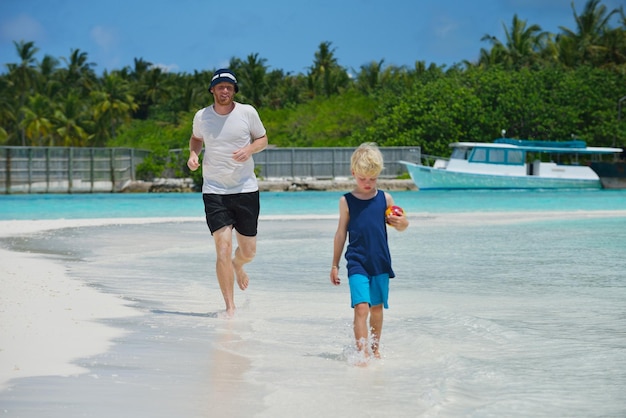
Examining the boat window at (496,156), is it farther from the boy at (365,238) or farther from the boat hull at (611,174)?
the boy at (365,238)

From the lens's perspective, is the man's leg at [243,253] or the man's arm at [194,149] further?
the man's leg at [243,253]

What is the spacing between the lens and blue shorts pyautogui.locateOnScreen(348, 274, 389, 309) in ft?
17.8

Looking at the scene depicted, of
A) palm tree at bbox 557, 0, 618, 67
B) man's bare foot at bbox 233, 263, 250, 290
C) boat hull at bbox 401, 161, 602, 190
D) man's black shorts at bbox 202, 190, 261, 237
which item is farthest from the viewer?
palm tree at bbox 557, 0, 618, 67

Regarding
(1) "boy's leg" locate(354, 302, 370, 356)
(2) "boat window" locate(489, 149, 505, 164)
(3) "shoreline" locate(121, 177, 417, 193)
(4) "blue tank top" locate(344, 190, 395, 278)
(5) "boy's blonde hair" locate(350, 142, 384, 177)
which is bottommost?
(3) "shoreline" locate(121, 177, 417, 193)

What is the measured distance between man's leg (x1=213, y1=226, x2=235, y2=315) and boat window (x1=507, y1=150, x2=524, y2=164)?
4118 cm

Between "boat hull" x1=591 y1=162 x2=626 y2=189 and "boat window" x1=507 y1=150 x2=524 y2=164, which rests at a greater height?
"boat window" x1=507 y1=150 x2=524 y2=164

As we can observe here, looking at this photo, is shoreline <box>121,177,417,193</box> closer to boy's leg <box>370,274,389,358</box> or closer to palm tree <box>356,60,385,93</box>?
palm tree <box>356,60,385,93</box>

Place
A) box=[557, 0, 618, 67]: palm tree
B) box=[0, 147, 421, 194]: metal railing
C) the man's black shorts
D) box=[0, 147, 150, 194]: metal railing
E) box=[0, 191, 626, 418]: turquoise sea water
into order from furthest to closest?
box=[557, 0, 618, 67]: palm tree
box=[0, 147, 421, 194]: metal railing
box=[0, 147, 150, 194]: metal railing
the man's black shorts
box=[0, 191, 626, 418]: turquoise sea water

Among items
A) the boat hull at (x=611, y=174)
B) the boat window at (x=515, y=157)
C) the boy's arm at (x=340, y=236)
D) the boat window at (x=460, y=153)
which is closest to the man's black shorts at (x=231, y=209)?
the boy's arm at (x=340, y=236)

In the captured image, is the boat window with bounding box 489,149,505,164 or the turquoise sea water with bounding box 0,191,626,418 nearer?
the turquoise sea water with bounding box 0,191,626,418

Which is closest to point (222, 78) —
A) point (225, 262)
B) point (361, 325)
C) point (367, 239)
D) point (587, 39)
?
point (225, 262)

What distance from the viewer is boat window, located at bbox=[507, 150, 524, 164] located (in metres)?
47.3

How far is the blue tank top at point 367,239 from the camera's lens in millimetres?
5445

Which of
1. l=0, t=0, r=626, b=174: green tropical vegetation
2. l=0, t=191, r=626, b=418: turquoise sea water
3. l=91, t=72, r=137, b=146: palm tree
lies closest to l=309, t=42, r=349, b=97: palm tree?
l=0, t=0, r=626, b=174: green tropical vegetation
